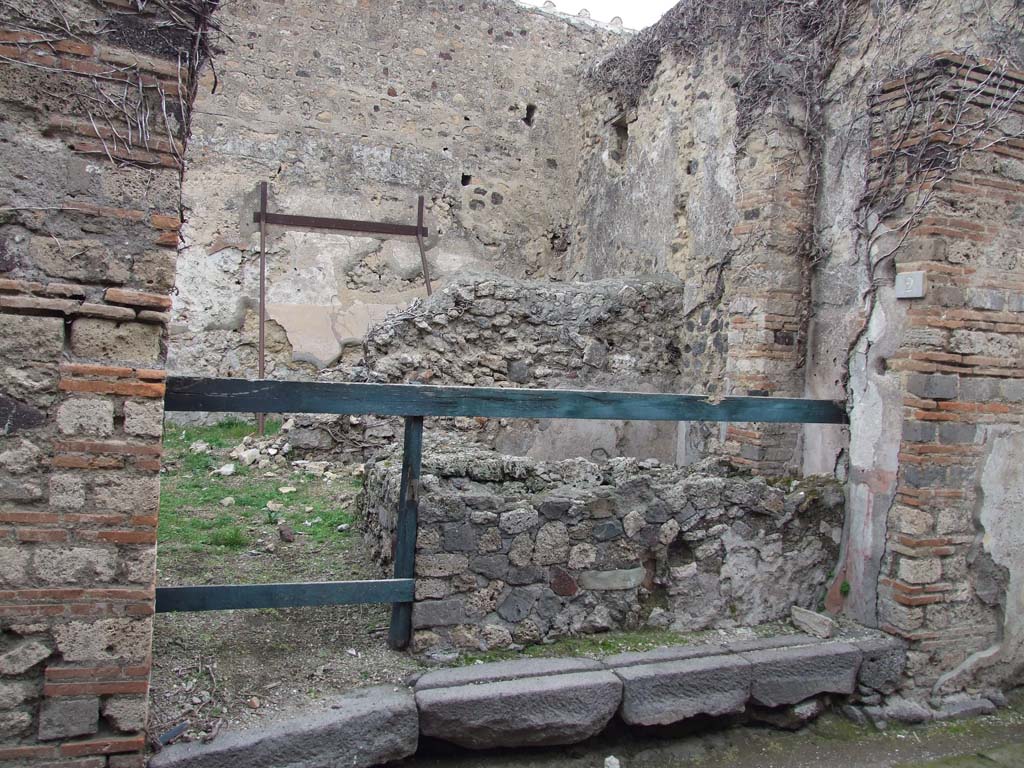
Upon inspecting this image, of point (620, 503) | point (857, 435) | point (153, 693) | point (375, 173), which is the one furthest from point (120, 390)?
point (375, 173)

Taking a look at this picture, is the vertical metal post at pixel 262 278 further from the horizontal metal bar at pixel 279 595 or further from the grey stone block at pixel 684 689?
the grey stone block at pixel 684 689

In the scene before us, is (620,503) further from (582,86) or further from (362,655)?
(582,86)

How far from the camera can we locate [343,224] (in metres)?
9.70

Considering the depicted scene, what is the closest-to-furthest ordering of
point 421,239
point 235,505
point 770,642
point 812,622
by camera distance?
point 770,642 → point 812,622 → point 235,505 → point 421,239

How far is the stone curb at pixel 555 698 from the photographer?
2.78 metres

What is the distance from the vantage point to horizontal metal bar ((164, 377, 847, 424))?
2.96 meters

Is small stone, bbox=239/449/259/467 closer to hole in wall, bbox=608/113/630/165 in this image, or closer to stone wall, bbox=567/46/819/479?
stone wall, bbox=567/46/819/479

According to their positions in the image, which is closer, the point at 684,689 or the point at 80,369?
the point at 80,369

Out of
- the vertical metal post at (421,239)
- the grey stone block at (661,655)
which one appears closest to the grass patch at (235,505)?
the grey stone block at (661,655)

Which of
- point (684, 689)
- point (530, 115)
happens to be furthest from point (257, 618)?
point (530, 115)

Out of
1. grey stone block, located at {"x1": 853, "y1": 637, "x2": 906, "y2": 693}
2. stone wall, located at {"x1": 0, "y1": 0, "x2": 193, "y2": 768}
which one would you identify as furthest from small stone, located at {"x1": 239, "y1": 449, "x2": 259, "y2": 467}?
grey stone block, located at {"x1": 853, "y1": 637, "x2": 906, "y2": 693}

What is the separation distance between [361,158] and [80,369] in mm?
7953

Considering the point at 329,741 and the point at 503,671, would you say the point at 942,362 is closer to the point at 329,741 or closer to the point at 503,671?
the point at 503,671

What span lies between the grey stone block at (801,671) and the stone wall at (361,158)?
688cm
